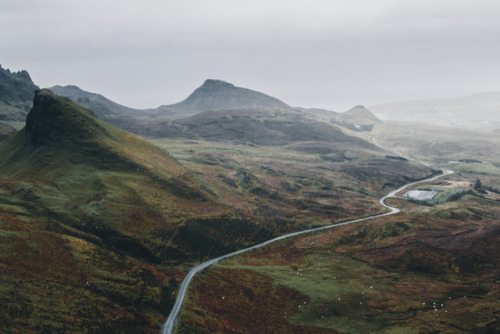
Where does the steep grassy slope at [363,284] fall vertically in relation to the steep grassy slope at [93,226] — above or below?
below

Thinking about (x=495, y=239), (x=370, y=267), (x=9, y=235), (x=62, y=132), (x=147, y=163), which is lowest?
(x=370, y=267)

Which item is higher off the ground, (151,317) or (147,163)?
(147,163)

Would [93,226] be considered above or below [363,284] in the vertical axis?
above

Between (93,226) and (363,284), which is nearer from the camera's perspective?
(363,284)

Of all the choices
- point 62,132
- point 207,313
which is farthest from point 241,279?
point 62,132

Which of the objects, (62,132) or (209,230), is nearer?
(209,230)

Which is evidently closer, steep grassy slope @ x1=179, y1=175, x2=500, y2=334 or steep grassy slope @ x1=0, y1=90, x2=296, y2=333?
steep grassy slope @ x1=0, y1=90, x2=296, y2=333

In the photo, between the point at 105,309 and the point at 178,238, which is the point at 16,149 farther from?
the point at 105,309

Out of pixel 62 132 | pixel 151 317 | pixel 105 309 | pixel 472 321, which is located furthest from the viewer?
pixel 62 132

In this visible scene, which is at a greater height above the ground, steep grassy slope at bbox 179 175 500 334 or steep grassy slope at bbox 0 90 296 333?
steep grassy slope at bbox 0 90 296 333

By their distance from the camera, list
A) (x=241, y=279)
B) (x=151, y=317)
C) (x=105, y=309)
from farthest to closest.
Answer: (x=241, y=279), (x=151, y=317), (x=105, y=309)

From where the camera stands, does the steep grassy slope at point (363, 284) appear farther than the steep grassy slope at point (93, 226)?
Yes
